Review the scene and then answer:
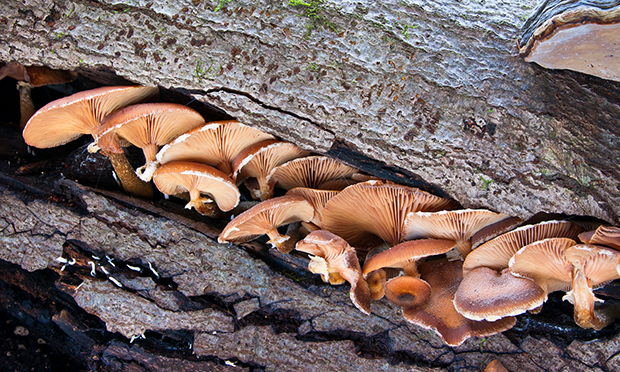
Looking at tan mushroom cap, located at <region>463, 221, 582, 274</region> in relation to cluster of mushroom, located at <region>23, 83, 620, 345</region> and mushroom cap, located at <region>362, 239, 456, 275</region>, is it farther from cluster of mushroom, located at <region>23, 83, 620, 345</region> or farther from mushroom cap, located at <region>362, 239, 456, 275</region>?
mushroom cap, located at <region>362, 239, 456, 275</region>

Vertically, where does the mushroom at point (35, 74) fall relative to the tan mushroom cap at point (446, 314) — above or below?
above

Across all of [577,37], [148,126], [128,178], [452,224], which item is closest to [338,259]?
[452,224]

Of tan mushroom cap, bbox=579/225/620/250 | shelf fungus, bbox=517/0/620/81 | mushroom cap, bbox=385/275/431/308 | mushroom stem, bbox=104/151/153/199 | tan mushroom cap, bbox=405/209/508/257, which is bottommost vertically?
mushroom stem, bbox=104/151/153/199

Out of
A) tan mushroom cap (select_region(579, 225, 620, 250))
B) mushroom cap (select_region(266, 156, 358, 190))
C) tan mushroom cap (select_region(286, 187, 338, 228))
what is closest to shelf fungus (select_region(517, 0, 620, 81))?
tan mushroom cap (select_region(579, 225, 620, 250))

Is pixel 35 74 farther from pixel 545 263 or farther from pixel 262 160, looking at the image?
pixel 545 263

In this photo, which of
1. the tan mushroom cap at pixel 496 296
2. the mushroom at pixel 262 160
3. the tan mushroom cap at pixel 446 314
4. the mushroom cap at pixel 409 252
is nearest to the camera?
the tan mushroom cap at pixel 496 296

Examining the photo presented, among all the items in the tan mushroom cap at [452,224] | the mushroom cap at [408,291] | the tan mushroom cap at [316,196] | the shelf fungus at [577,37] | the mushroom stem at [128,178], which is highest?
the shelf fungus at [577,37]

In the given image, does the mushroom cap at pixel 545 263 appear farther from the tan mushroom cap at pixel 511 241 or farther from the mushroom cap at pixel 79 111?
the mushroom cap at pixel 79 111

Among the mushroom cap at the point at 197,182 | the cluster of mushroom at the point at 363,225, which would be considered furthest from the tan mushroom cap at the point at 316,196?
the mushroom cap at the point at 197,182
